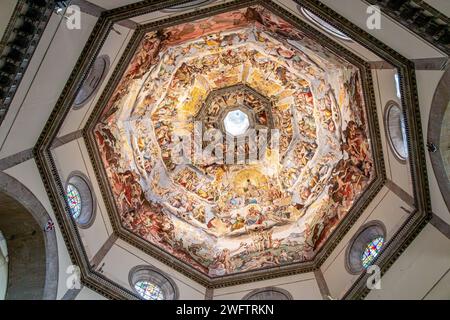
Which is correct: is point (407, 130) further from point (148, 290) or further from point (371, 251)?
point (148, 290)

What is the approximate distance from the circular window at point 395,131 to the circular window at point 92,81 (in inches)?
384

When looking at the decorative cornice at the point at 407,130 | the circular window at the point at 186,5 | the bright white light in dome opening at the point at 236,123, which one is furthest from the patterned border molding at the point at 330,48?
the bright white light in dome opening at the point at 236,123

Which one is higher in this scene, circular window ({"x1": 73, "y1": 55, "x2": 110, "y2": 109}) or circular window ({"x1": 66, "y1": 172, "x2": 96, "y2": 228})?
circular window ({"x1": 73, "y1": 55, "x2": 110, "y2": 109})

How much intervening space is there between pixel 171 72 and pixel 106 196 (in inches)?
252

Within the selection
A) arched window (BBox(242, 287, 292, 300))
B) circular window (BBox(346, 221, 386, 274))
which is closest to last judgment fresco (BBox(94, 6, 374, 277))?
arched window (BBox(242, 287, 292, 300))

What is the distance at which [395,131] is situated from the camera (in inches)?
572

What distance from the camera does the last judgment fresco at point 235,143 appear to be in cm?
1703

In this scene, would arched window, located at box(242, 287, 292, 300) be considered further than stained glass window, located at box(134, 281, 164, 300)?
Yes

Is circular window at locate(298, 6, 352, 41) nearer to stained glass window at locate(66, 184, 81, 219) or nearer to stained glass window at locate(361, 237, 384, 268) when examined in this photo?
stained glass window at locate(361, 237, 384, 268)

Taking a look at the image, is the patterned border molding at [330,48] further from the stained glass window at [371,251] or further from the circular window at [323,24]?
the stained glass window at [371,251]

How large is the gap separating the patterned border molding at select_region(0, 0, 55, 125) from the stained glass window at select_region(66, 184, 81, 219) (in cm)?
540

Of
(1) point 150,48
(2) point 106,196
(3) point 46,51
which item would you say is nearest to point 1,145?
(3) point 46,51

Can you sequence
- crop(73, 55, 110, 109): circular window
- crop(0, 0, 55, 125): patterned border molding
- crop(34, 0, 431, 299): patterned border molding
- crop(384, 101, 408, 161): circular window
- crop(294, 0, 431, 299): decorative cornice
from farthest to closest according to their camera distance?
crop(73, 55, 110, 109): circular window
crop(384, 101, 408, 161): circular window
crop(34, 0, 431, 299): patterned border molding
crop(294, 0, 431, 299): decorative cornice
crop(0, 0, 55, 125): patterned border molding

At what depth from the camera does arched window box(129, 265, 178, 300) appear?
16203 millimetres
